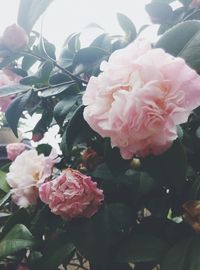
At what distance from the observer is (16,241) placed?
452 mm

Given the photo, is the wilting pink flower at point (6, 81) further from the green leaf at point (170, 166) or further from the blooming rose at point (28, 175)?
the green leaf at point (170, 166)

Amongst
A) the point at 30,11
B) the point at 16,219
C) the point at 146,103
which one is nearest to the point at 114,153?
the point at 146,103

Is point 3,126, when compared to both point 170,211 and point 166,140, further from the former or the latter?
point 166,140

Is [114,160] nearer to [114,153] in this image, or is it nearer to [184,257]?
[114,153]

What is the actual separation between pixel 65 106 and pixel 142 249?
0.87ft

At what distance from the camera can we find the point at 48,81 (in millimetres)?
551

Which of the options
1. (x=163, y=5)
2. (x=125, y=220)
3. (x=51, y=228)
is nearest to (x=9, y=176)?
(x=51, y=228)

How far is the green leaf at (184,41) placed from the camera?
0.36 m

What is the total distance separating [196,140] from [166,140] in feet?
0.54

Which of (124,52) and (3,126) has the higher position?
(124,52)

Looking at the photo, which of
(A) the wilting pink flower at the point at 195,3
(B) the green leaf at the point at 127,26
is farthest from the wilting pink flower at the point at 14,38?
(A) the wilting pink flower at the point at 195,3

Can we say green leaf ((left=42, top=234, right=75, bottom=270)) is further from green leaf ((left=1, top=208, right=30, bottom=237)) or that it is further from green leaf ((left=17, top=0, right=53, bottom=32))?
green leaf ((left=17, top=0, right=53, bottom=32))

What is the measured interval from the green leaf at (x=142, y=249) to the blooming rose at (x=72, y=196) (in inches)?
2.7

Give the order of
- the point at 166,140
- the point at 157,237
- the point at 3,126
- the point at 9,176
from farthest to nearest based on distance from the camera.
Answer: the point at 3,126 → the point at 9,176 → the point at 157,237 → the point at 166,140
